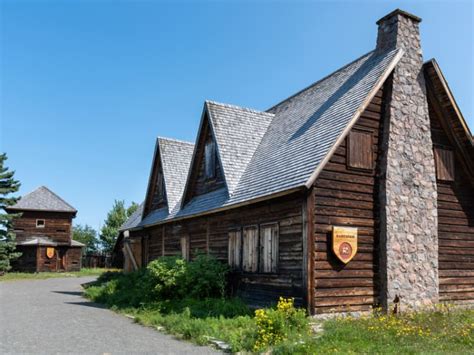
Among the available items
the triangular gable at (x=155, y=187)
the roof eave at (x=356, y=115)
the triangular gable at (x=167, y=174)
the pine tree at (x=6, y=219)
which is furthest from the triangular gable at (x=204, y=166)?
the pine tree at (x=6, y=219)

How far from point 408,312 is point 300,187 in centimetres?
461

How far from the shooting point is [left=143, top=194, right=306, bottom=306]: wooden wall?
13.6 m

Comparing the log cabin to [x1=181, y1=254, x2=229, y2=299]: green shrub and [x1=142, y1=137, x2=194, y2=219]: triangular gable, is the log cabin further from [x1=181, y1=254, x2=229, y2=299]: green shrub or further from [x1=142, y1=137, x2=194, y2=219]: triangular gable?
[x1=142, y1=137, x2=194, y2=219]: triangular gable

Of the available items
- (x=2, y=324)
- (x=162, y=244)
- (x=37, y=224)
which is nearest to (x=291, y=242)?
(x=2, y=324)

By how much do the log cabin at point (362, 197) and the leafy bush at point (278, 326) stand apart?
1.71 m

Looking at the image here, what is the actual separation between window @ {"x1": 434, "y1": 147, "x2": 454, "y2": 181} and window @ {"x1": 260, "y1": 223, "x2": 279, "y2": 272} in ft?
19.0

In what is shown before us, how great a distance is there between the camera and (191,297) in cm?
1588

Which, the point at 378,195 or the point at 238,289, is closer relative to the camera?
the point at 378,195

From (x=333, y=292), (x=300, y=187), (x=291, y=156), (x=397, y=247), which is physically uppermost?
(x=291, y=156)

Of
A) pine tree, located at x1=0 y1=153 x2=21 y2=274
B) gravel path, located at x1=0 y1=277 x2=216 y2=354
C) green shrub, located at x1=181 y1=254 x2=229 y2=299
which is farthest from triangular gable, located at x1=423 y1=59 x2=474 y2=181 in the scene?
pine tree, located at x1=0 y1=153 x2=21 y2=274

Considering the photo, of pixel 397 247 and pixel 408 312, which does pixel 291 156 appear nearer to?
pixel 397 247

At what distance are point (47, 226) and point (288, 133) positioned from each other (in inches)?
1304

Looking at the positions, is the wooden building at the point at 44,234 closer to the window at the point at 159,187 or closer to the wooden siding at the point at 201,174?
the window at the point at 159,187

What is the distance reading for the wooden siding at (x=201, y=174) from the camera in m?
20.3
